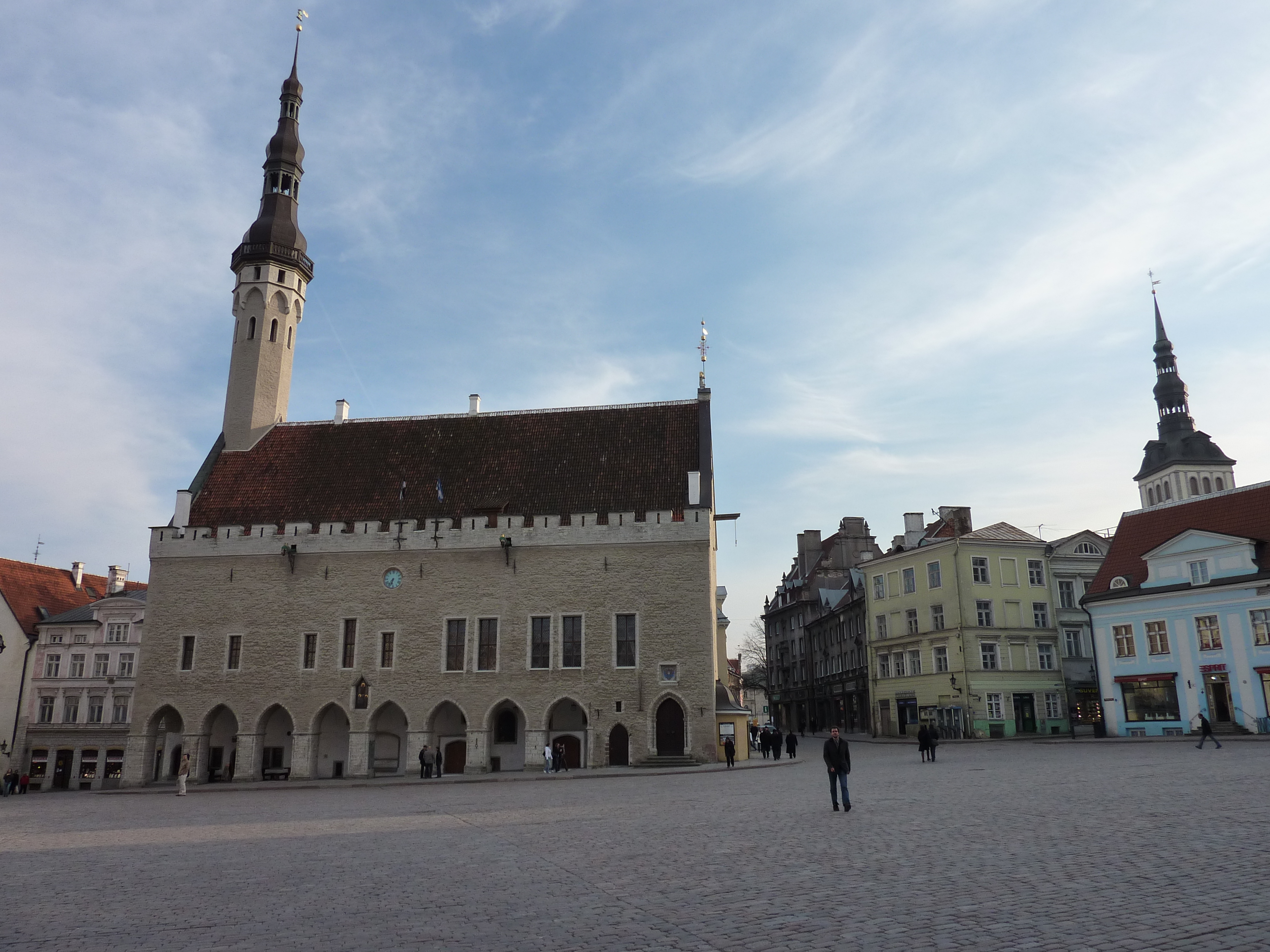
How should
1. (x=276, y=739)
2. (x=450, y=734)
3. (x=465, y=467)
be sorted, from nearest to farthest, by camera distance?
(x=450, y=734) < (x=276, y=739) < (x=465, y=467)

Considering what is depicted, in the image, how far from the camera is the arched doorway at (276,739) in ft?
118

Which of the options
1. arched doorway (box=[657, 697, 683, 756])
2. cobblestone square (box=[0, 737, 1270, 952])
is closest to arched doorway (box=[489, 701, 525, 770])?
arched doorway (box=[657, 697, 683, 756])

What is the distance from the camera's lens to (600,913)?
7.64 m

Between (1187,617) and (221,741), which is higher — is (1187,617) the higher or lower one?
the higher one

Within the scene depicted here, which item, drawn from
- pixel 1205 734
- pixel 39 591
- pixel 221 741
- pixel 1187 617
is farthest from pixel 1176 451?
pixel 39 591

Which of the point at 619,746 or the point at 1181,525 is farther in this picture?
the point at 1181,525

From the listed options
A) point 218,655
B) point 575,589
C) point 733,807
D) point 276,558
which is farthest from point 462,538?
point 733,807

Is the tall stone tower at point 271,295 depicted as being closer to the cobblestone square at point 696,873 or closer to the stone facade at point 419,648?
the stone facade at point 419,648

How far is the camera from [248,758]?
117ft

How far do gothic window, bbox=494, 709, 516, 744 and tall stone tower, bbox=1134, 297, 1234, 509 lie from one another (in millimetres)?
65615

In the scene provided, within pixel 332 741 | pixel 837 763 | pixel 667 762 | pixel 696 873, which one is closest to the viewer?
pixel 696 873

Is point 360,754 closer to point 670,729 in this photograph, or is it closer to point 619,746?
point 619,746

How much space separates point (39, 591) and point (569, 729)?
36983 millimetres

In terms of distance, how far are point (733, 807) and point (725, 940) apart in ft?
33.3
